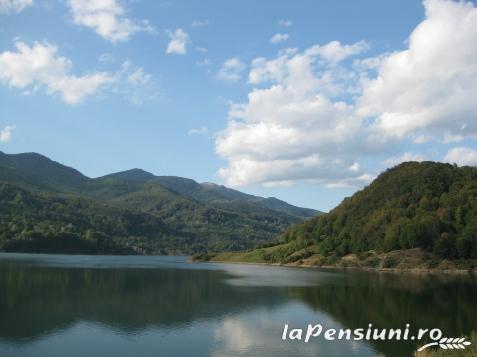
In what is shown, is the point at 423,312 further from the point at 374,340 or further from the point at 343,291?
the point at 343,291

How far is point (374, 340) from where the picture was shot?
49750 millimetres

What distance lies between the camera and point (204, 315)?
66125 millimetres

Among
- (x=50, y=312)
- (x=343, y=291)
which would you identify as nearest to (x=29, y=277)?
(x=50, y=312)

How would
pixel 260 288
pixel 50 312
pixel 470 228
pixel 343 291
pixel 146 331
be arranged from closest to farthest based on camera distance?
1. pixel 146 331
2. pixel 50 312
3. pixel 343 291
4. pixel 260 288
5. pixel 470 228

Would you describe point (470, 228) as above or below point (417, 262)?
above

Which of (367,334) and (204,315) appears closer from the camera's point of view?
(367,334)

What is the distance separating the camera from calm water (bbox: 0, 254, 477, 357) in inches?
1825

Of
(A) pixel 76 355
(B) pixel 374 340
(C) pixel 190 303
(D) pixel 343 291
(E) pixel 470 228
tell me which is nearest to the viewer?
(A) pixel 76 355

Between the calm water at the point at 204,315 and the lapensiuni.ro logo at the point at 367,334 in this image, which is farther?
the lapensiuni.ro logo at the point at 367,334

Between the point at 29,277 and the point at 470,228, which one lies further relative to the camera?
the point at 470,228

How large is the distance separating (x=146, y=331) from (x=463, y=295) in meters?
63.0

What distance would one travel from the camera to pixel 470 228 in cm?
16850

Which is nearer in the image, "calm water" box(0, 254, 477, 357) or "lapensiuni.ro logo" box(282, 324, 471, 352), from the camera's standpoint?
"calm water" box(0, 254, 477, 357)

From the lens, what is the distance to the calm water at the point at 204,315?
46.3 meters
